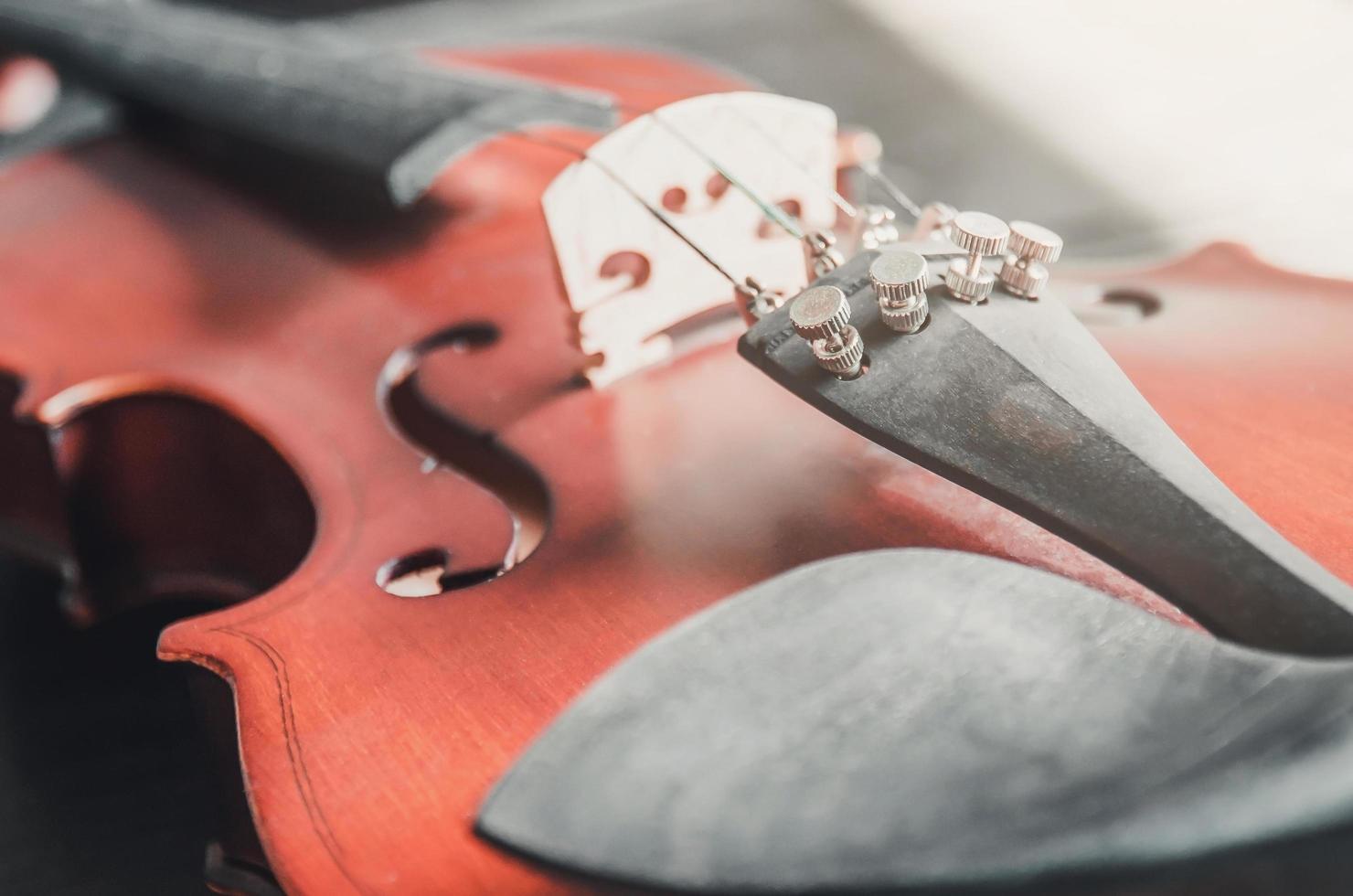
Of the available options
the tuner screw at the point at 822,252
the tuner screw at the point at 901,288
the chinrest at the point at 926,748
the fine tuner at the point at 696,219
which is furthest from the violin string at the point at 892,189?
the chinrest at the point at 926,748

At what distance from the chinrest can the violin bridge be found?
38 cm

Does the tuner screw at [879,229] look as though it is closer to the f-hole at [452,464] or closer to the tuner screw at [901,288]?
the tuner screw at [901,288]

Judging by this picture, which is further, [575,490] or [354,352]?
[354,352]

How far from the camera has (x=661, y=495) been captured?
71 cm

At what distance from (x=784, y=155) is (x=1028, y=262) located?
28cm

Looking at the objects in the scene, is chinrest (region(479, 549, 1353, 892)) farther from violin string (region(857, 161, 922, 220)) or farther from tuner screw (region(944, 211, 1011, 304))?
violin string (region(857, 161, 922, 220))

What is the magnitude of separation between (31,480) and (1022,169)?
4.26 feet

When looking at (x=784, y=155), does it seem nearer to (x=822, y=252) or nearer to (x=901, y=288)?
(x=822, y=252)

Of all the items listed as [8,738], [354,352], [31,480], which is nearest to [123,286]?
[31,480]

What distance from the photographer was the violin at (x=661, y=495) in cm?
41

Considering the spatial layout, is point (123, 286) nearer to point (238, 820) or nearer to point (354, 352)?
point (354, 352)

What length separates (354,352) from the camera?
943 millimetres

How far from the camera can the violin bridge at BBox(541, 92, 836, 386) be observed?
2.68ft

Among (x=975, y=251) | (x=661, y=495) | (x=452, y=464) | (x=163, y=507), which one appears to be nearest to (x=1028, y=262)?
(x=975, y=251)
